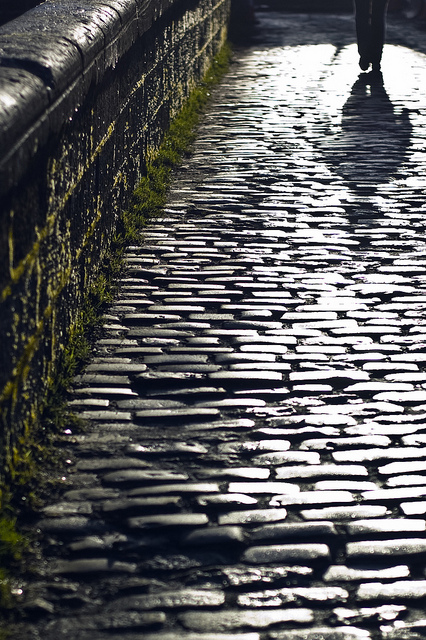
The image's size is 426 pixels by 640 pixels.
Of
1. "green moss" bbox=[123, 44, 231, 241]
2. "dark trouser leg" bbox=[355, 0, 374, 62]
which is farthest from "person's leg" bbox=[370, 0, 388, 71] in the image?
"green moss" bbox=[123, 44, 231, 241]

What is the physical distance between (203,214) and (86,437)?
10.5 feet

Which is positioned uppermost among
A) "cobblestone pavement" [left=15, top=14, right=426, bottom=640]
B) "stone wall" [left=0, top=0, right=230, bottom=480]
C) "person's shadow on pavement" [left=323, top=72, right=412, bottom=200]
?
"stone wall" [left=0, top=0, right=230, bottom=480]

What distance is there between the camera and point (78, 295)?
447 cm

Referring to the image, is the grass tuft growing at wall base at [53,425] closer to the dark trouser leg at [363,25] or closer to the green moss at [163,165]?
the green moss at [163,165]

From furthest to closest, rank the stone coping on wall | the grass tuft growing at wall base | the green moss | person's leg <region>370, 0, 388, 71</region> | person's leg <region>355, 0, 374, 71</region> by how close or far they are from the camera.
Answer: person's leg <region>355, 0, 374, 71</region> < person's leg <region>370, 0, 388, 71</region> < the green moss < the stone coping on wall < the grass tuft growing at wall base

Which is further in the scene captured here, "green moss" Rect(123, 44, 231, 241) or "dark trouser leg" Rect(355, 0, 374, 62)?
"dark trouser leg" Rect(355, 0, 374, 62)

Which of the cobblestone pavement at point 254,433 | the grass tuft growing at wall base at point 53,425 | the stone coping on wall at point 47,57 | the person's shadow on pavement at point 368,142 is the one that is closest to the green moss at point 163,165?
the grass tuft growing at wall base at point 53,425

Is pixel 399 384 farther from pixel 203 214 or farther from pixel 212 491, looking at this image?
pixel 203 214

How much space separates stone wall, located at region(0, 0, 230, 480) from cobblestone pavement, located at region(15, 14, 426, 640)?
0.30 metres

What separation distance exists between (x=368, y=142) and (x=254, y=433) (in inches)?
218

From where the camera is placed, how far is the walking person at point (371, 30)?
11.8m

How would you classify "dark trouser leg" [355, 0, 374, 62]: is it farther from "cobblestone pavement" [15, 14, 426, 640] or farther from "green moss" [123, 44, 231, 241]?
"cobblestone pavement" [15, 14, 426, 640]

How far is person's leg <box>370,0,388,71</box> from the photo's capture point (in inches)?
462

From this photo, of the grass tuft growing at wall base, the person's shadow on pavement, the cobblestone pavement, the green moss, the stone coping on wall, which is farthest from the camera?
the person's shadow on pavement
